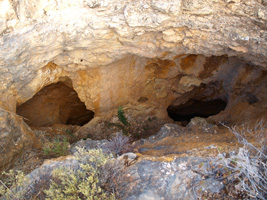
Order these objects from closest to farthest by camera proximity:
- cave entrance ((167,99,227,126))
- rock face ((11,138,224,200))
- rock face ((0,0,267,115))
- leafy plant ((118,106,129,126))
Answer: rock face ((11,138,224,200))
rock face ((0,0,267,115))
leafy plant ((118,106,129,126))
cave entrance ((167,99,227,126))

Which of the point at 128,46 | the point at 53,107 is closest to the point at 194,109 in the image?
the point at 128,46

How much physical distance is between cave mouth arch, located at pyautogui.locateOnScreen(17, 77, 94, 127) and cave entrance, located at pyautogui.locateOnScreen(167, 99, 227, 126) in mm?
3018

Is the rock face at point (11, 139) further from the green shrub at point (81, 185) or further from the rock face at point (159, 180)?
the green shrub at point (81, 185)

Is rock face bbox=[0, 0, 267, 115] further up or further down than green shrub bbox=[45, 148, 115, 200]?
further up

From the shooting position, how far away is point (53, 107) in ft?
20.2

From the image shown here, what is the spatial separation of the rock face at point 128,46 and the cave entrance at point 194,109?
1498 mm

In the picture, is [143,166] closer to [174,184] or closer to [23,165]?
[174,184]

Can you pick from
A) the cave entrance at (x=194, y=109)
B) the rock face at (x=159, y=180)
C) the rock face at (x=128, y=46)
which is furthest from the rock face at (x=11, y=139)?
the cave entrance at (x=194, y=109)

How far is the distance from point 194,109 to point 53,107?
14.8ft

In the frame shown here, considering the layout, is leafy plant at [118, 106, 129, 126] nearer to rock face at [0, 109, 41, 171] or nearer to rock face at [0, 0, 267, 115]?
rock face at [0, 0, 267, 115]

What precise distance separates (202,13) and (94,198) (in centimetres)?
→ 260

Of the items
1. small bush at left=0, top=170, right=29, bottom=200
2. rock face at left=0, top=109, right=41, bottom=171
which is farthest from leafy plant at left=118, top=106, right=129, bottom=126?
small bush at left=0, top=170, right=29, bottom=200

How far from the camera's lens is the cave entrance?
6.68 m

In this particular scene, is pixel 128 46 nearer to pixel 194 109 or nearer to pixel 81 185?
pixel 81 185
